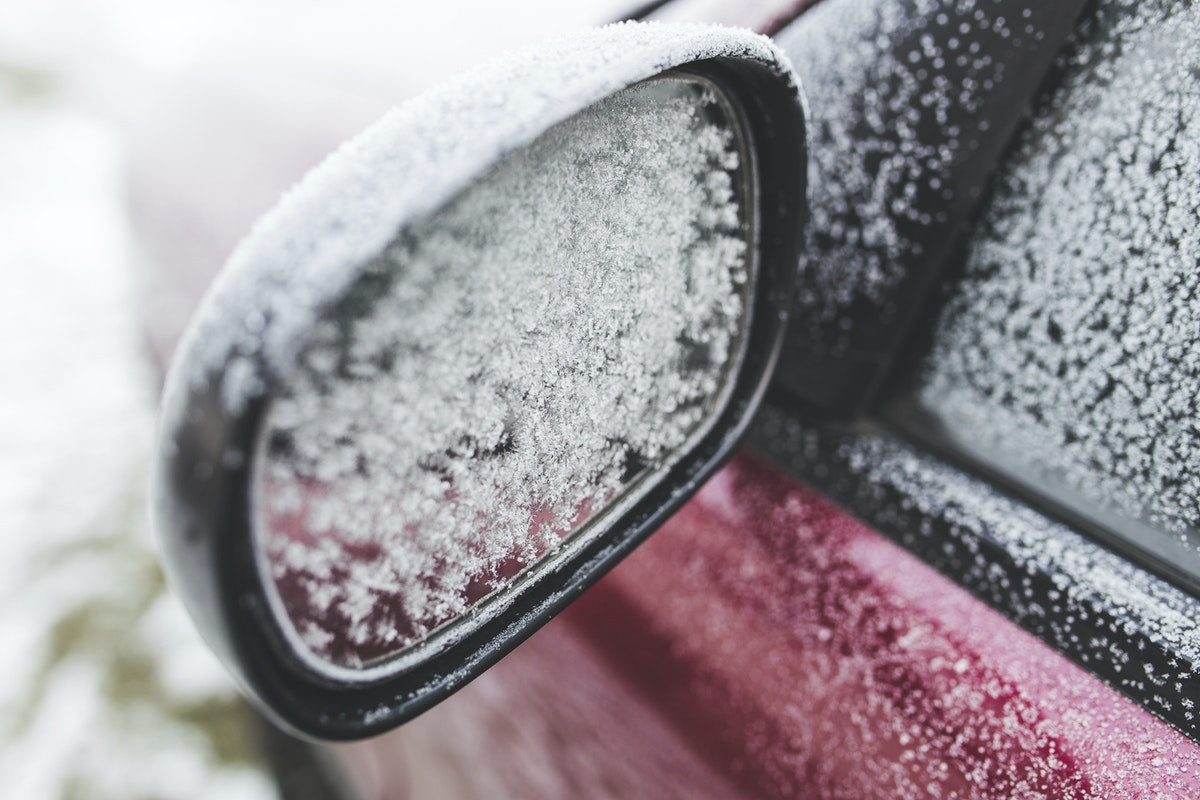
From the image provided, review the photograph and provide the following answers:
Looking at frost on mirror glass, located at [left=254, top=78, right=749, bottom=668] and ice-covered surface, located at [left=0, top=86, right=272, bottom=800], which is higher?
frost on mirror glass, located at [left=254, top=78, right=749, bottom=668]

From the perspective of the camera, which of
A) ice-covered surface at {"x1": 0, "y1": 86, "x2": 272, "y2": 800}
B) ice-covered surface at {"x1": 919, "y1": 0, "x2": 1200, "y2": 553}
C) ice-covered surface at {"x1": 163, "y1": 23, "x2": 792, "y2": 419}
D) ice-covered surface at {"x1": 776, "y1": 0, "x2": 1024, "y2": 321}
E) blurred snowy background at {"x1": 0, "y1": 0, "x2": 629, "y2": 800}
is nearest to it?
ice-covered surface at {"x1": 163, "y1": 23, "x2": 792, "y2": 419}

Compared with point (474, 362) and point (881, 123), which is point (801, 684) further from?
point (881, 123)

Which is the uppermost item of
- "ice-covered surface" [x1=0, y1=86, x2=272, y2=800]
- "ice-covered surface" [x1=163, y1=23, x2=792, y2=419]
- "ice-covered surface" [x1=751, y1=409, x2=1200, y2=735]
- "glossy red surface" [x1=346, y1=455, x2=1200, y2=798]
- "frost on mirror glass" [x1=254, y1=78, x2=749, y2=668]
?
"ice-covered surface" [x1=163, y1=23, x2=792, y2=419]

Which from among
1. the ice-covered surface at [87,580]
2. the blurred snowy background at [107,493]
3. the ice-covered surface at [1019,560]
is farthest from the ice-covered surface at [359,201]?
the ice-covered surface at [87,580]

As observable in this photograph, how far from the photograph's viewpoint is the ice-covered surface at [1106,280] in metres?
0.88

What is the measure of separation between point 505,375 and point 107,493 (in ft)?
13.5

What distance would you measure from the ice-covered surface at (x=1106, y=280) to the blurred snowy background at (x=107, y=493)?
1.01 metres

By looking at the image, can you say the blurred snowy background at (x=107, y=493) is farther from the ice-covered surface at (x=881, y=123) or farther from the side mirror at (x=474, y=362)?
the side mirror at (x=474, y=362)

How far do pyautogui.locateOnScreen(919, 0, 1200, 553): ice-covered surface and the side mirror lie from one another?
306 millimetres

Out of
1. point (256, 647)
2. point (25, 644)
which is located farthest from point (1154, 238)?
point (25, 644)

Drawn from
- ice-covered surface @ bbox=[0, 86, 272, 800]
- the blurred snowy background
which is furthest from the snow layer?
ice-covered surface @ bbox=[0, 86, 272, 800]

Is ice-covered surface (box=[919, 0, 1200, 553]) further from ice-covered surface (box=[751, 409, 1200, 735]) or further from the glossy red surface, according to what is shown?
the glossy red surface

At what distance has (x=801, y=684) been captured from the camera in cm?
108

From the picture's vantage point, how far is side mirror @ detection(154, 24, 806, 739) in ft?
1.89
